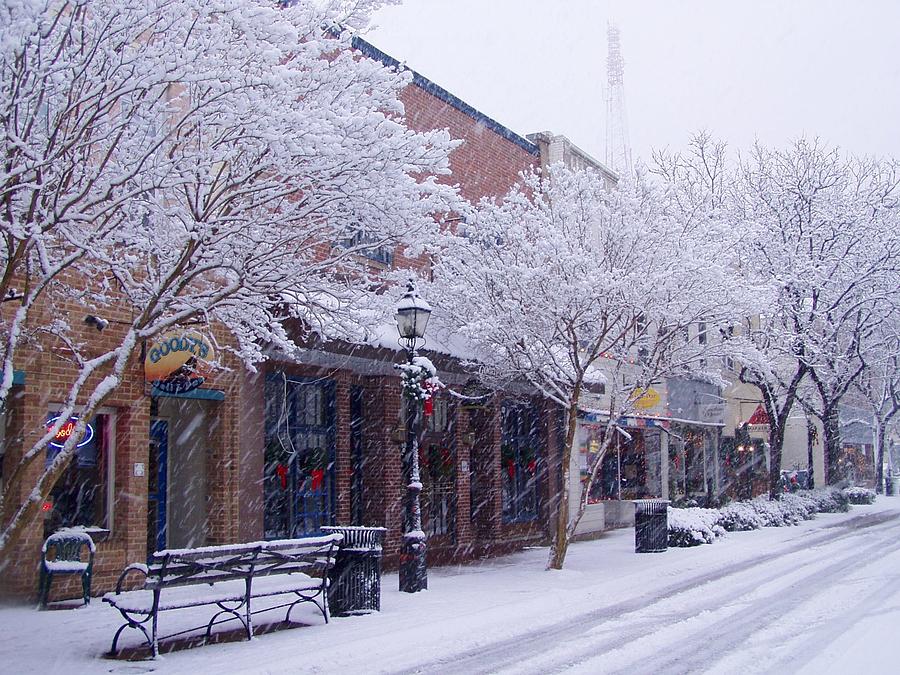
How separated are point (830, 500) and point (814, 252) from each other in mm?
8601

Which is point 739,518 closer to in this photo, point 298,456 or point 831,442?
point 831,442

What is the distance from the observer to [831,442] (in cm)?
2933

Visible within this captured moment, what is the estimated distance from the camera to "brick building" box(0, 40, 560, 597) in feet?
39.9

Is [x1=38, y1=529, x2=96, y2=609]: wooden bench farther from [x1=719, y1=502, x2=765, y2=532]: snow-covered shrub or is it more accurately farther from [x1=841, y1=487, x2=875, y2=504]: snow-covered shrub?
[x1=841, y1=487, x2=875, y2=504]: snow-covered shrub

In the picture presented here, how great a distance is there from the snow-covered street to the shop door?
6.85ft

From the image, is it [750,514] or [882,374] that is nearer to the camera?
[750,514]

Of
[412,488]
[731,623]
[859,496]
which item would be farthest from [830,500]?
[731,623]

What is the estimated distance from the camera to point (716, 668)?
805cm

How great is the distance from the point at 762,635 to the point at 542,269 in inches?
272

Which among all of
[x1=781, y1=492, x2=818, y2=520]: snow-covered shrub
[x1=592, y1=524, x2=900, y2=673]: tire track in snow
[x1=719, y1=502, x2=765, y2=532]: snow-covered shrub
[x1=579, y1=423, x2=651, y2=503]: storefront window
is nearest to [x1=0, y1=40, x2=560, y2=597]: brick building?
[x1=579, y1=423, x2=651, y2=503]: storefront window

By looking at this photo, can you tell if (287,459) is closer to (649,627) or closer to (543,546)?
(649,627)

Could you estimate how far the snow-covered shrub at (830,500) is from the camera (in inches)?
1115

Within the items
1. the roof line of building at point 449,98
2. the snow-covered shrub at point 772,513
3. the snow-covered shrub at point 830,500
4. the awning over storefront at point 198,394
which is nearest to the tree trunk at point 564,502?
the awning over storefront at point 198,394

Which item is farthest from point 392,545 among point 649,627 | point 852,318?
point 852,318
